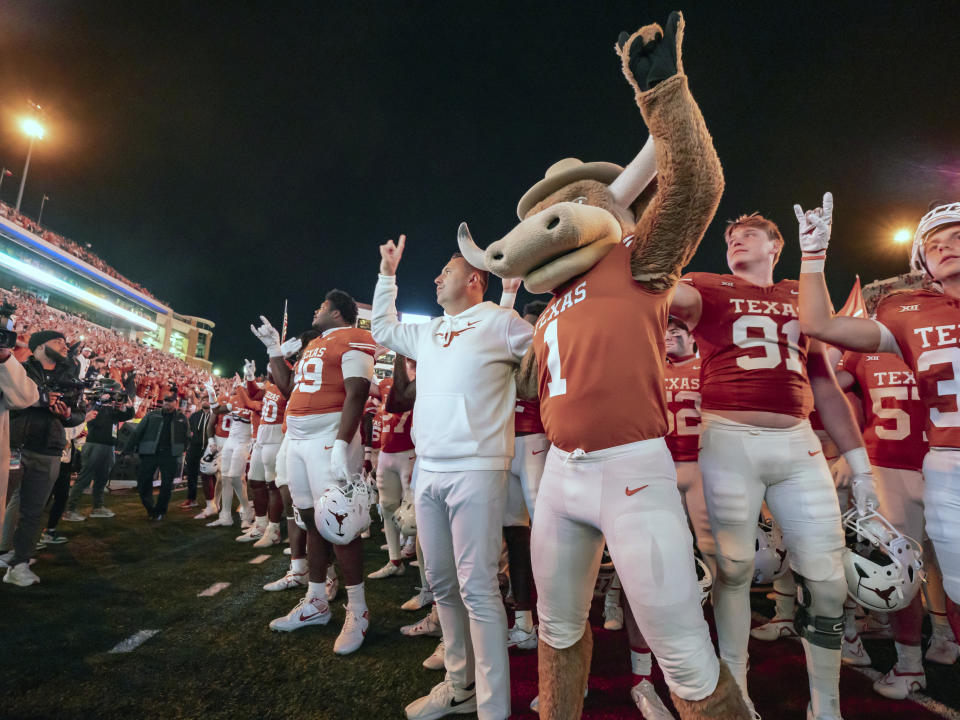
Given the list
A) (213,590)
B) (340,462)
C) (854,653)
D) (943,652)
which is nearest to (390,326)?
(340,462)

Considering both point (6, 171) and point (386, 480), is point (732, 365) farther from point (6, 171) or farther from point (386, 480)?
point (6, 171)

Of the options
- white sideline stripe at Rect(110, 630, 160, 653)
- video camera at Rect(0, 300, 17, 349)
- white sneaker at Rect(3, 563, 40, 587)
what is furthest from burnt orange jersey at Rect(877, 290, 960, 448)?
white sneaker at Rect(3, 563, 40, 587)

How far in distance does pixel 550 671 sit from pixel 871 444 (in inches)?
132

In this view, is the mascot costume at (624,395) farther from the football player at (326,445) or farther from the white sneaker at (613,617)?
the white sneaker at (613,617)

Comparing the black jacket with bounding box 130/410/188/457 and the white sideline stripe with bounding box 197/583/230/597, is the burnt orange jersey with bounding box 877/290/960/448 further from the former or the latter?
the black jacket with bounding box 130/410/188/457

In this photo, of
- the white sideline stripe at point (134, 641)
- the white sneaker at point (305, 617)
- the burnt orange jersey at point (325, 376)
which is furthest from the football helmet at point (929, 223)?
the white sideline stripe at point (134, 641)

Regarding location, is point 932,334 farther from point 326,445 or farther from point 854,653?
point 326,445

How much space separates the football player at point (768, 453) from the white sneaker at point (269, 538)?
5725 millimetres

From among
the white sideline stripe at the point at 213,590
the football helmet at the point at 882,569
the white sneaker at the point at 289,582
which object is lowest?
the white sideline stripe at the point at 213,590

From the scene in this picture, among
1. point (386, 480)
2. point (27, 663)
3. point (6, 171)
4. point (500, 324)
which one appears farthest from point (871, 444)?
point (6, 171)

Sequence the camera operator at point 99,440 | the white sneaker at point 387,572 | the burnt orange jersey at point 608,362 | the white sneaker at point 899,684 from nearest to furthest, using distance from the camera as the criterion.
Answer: the burnt orange jersey at point 608,362 < the white sneaker at point 899,684 < the white sneaker at point 387,572 < the camera operator at point 99,440

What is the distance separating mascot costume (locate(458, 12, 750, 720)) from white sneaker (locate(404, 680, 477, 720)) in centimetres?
105

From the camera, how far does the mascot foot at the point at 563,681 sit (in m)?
1.68

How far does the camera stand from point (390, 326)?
3113 millimetres
